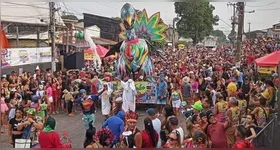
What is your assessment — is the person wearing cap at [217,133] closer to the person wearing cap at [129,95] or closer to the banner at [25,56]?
the person wearing cap at [129,95]

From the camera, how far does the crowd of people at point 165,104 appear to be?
4.08 metres

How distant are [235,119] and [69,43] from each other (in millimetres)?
9787

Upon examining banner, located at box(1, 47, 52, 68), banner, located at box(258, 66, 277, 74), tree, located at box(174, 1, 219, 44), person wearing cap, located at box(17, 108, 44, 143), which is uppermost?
tree, located at box(174, 1, 219, 44)

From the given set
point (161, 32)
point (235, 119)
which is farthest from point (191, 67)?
point (235, 119)

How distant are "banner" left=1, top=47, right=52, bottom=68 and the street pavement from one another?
1.75 meters

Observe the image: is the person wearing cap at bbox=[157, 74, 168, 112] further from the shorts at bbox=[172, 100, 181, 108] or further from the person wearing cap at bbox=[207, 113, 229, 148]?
the person wearing cap at bbox=[207, 113, 229, 148]

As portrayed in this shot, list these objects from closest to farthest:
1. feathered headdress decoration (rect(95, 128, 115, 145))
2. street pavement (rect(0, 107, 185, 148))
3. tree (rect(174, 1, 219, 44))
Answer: feathered headdress decoration (rect(95, 128, 115, 145)) → tree (rect(174, 1, 219, 44)) → street pavement (rect(0, 107, 185, 148))

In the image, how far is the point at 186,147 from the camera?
12.3 feet

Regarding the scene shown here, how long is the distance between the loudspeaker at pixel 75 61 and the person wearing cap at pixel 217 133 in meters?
8.40

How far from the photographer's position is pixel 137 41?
8.22m

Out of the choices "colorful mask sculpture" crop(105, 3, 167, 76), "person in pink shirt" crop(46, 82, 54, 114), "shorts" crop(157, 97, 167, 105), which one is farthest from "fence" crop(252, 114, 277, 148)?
"person in pink shirt" crop(46, 82, 54, 114)

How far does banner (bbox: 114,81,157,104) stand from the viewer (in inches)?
315

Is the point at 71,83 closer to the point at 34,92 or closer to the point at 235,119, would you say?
the point at 34,92

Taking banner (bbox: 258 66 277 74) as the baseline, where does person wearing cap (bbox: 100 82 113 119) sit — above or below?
→ below
